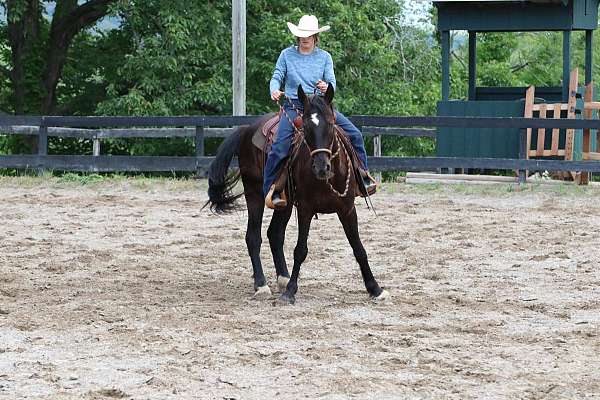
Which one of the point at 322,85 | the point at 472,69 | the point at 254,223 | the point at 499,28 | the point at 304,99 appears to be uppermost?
the point at 499,28

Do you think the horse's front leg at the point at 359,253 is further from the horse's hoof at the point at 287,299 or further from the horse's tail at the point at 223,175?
the horse's tail at the point at 223,175

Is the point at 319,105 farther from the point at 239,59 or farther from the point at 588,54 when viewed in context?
the point at 588,54

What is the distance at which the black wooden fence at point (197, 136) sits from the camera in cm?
1586

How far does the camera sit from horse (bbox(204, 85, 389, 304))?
25.4ft

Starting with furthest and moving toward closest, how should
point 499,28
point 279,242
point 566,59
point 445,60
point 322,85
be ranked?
point 445,60, point 499,28, point 566,59, point 279,242, point 322,85

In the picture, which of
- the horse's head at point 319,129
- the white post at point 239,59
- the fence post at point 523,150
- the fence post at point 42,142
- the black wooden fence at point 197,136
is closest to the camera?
the horse's head at point 319,129

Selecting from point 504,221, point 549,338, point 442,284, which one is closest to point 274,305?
point 442,284

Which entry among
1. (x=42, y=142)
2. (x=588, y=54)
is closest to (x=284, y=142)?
(x=42, y=142)

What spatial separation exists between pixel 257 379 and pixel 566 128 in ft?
36.1

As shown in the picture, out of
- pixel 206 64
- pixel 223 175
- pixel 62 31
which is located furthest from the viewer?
pixel 62 31

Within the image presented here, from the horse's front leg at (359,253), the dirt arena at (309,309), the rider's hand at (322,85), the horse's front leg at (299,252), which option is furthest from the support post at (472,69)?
the horse's front leg at (299,252)

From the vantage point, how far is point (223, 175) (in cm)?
918

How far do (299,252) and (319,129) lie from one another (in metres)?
1.01

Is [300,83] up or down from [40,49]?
down
